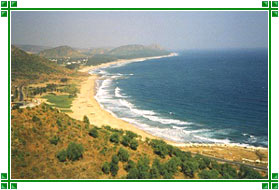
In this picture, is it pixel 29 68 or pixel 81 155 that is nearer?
pixel 81 155

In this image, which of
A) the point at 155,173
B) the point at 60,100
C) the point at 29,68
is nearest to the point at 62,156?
the point at 155,173

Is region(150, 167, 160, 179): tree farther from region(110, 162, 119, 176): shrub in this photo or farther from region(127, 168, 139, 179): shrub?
region(110, 162, 119, 176): shrub

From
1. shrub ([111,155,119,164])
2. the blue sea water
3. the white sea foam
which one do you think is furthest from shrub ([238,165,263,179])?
the white sea foam

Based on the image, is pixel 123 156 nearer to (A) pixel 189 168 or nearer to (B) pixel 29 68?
(A) pixel 189 168

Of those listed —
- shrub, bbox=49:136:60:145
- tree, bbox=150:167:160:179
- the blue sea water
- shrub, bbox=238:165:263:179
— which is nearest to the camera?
tree, bbox=150:167:160:179

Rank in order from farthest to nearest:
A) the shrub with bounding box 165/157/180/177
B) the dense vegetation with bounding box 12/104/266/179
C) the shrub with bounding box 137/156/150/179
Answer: the shrub with bounding box 165/157/180/177
the dense vegetation with bounding box 12/104/266/179
the shrub with bounding box 137/156/150/179

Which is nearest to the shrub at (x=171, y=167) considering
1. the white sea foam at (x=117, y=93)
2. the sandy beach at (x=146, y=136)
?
the sandy beach at (x=146, y=136)

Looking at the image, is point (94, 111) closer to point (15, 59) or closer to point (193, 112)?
point (193, 112)
